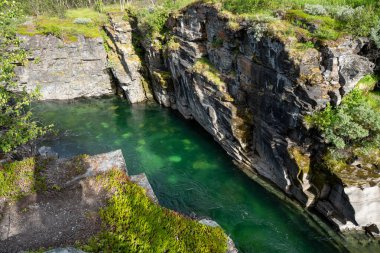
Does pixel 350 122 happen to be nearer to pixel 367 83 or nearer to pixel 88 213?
pixel 367 83

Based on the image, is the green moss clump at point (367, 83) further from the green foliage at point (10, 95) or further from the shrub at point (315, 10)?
the green foliage at point (10, 95)

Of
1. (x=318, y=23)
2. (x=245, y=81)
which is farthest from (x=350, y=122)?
(x=245, y=81)

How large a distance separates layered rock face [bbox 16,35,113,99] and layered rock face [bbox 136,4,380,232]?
1265 centimetres

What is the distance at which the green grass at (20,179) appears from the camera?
1070cm

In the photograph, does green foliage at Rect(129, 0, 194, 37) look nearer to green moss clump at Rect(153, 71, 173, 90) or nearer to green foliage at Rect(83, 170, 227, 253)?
green moss clump at Rect(153, 71, 173, 90)

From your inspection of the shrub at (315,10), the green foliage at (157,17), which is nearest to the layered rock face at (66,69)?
the green foliage at (157,17)

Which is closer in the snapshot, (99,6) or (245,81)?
(245,81)

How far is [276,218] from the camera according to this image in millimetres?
16875

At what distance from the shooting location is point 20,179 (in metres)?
11.1

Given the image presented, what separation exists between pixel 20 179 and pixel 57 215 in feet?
7.91

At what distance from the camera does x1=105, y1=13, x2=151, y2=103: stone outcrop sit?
1319 inches

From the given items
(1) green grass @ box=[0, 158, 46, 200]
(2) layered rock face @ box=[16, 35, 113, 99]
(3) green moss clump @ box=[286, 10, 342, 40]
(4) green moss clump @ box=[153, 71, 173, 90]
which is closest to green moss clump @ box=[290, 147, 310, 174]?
(3) green moss clump @ box=[286, 10, 342, 40]

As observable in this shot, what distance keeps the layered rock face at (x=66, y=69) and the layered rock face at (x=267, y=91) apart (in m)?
12.7

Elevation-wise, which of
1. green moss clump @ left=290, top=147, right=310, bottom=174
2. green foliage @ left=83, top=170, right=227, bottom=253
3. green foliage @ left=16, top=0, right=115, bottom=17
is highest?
green foliage @ left=16, top=0, right=115, bottom=17
